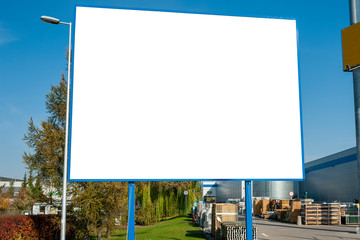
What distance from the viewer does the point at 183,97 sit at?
39.8ft

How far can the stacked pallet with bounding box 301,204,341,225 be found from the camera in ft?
102

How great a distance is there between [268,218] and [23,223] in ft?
88.5

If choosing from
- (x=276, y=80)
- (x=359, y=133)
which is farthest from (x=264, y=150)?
(x=359, y=133)

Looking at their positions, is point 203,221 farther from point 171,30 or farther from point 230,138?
point 171,30

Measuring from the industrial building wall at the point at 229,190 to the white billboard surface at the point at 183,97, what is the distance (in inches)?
2318

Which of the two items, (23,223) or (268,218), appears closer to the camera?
(23,223)

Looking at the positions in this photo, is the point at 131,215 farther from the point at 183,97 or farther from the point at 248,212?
the point at 183,97

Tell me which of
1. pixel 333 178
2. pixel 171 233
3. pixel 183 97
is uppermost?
pixel 183 97

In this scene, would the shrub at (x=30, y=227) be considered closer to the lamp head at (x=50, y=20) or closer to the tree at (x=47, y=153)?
the tree at (x=47, y=153)

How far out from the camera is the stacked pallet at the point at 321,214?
31.1 m

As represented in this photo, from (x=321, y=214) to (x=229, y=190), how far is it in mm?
56140

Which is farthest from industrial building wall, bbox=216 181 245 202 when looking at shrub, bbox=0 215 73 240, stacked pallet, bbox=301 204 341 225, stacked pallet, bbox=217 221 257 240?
stacked pallet, bbox=217 221 257 240

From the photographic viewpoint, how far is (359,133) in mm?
19562

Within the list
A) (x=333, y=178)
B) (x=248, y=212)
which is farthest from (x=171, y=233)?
(x=333, y=178)
